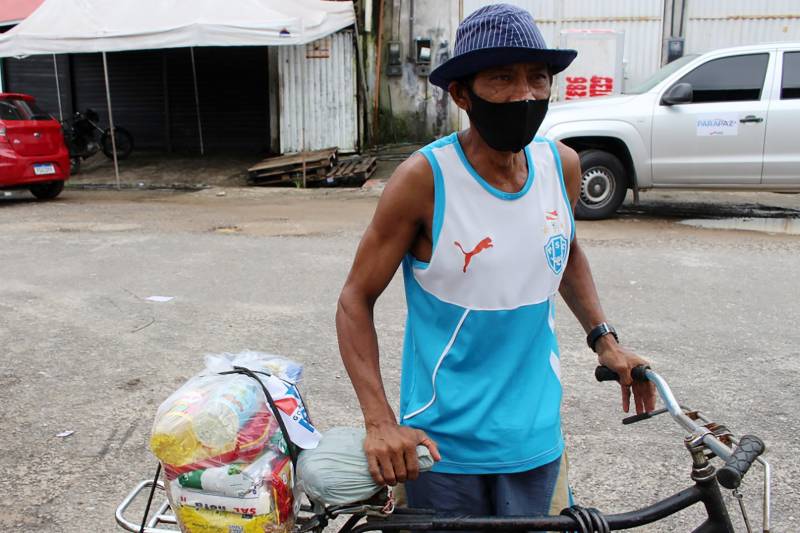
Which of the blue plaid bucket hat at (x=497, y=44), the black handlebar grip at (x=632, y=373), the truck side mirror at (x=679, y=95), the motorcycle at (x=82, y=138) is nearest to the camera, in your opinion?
the blue plaid bucket hat at (x=497, y=44)

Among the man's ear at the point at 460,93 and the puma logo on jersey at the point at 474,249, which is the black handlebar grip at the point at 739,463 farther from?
the man's ear at the point at 460,93

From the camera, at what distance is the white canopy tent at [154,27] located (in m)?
12.4

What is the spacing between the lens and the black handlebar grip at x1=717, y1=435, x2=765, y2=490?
4.58ft

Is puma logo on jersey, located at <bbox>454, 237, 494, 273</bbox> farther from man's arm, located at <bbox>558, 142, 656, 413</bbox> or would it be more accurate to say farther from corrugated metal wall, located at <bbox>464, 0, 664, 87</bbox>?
corrugated metal wall, located at <bbox>464, 0, 664, 87</bbox>

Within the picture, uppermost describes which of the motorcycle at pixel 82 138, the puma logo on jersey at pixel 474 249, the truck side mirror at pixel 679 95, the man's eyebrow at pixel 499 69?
the man's eyebrow at pixel 499 69

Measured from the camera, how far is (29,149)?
11.8 m

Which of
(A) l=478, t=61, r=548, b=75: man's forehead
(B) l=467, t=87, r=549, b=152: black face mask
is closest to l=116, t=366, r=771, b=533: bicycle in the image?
(B) l=467, t=87, r=549, b=152: black face mask

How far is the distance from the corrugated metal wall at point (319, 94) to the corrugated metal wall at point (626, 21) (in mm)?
3447

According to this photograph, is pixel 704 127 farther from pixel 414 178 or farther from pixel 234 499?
pixel 234 499

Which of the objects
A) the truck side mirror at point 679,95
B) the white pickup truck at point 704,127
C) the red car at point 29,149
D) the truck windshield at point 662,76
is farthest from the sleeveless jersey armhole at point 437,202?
the red car at point 29,149

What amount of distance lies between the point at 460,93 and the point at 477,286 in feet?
1.48

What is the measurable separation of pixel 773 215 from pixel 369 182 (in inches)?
239

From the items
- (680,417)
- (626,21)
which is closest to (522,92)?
(680,417)

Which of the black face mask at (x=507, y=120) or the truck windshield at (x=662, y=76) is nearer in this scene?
the black face mask at (x=507, y=120)
